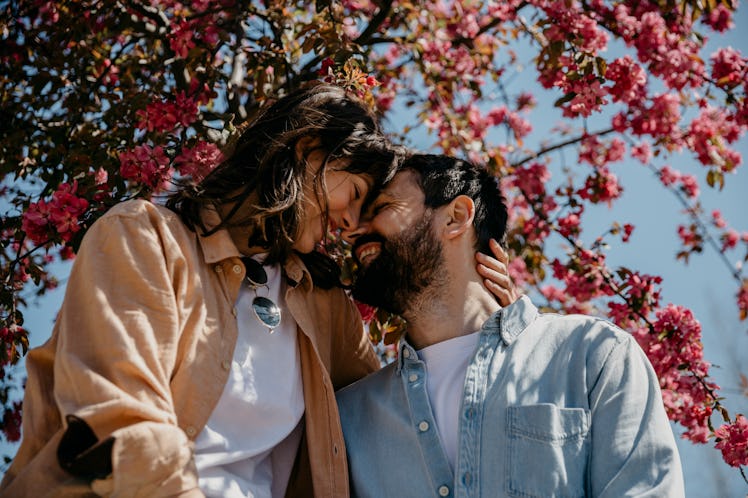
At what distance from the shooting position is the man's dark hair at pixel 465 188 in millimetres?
2837

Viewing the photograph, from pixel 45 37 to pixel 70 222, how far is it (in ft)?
5.85

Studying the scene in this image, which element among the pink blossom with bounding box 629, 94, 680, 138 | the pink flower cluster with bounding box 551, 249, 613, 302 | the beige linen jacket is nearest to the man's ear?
the beige linen jacket

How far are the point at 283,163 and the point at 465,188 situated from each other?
746 mm

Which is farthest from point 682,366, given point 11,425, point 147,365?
point 11,425

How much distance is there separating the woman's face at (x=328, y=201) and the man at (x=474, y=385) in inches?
4.8

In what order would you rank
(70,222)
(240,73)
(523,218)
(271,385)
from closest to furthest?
1. (271,385)
2. (70,222)
3. (240,73)
4. (523,218)

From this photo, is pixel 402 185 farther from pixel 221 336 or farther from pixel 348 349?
pixel 221 336

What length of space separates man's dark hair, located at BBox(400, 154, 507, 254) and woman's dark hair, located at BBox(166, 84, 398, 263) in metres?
0.20

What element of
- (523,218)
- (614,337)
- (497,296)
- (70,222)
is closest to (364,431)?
(497,296)

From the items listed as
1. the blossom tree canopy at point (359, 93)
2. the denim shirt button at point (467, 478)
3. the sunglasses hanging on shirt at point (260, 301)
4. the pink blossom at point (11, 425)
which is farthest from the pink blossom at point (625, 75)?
the pink blossom at point (11, 425)

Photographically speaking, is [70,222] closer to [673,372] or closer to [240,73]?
[240,73]

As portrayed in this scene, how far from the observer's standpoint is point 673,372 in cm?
361

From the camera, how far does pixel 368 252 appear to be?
2.73 meters

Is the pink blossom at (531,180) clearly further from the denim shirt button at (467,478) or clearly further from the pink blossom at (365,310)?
the denim shirt button at (467,478)
